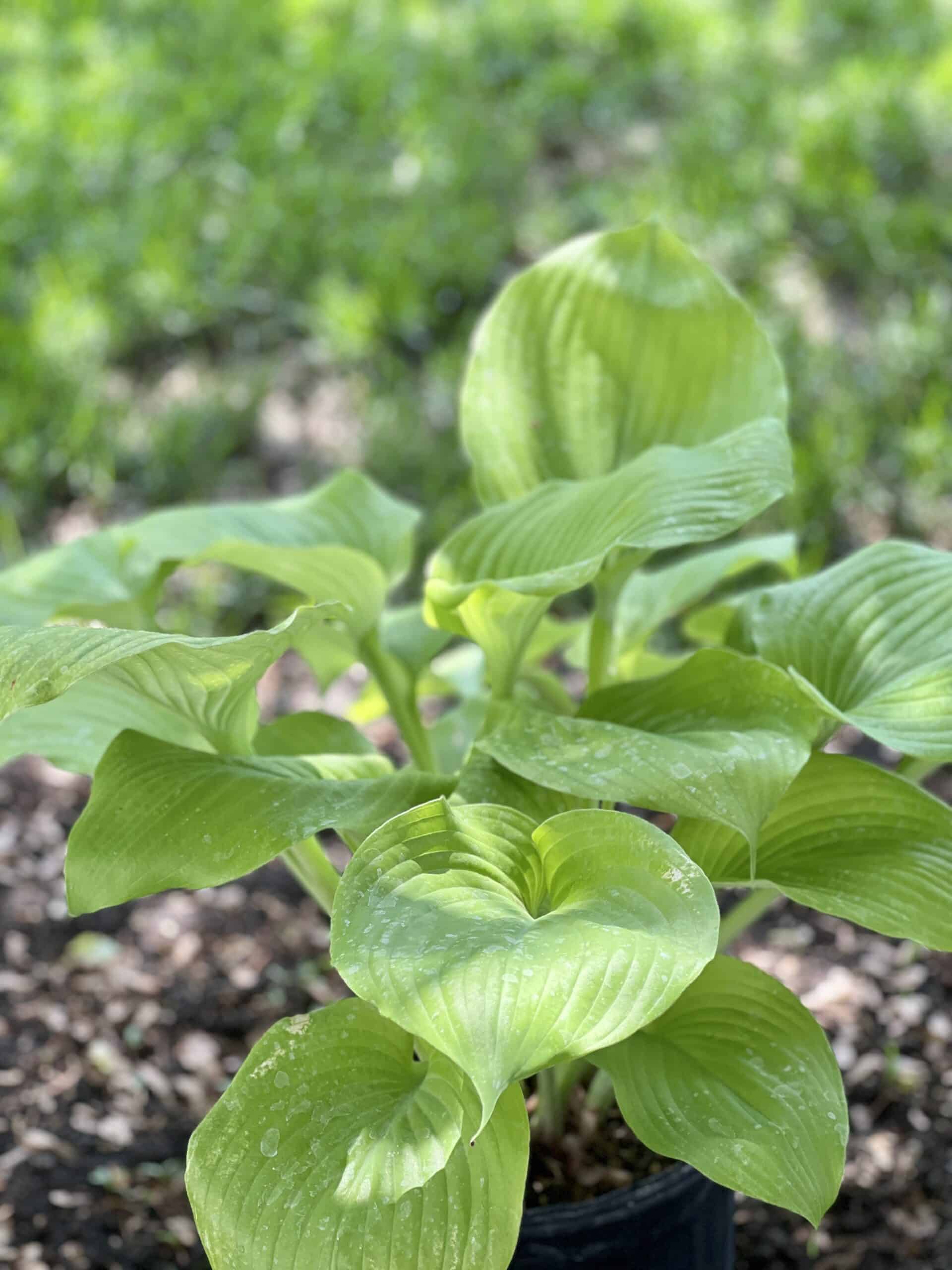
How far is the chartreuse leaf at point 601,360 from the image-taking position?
1.52 m

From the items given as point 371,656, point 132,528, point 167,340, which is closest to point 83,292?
point 167,340

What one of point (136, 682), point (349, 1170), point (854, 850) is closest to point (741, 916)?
point (854, 850)

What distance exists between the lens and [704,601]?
105 inches

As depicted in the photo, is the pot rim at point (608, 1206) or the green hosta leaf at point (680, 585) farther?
the green hosta leaf at point (680, 585)

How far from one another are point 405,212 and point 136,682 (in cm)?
275

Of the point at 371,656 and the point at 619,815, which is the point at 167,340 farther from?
the point at 619,815

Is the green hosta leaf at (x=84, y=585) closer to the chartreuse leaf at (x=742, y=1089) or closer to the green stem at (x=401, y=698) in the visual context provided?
the green stem at (x=401, y=698)

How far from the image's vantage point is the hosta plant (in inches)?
38.9

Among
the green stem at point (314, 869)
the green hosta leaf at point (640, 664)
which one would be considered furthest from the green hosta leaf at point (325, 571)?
the green hosta leaf at point (640, 664)

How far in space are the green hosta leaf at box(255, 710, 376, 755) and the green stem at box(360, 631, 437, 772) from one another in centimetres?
7

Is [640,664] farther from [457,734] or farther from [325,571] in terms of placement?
[325,571]

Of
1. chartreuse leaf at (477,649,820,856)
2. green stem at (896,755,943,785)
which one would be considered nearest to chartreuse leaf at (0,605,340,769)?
chartreuse leaf at (477,649,820,856)

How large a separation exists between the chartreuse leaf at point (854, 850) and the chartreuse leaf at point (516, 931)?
0.58 feet

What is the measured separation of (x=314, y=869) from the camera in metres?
1.39
